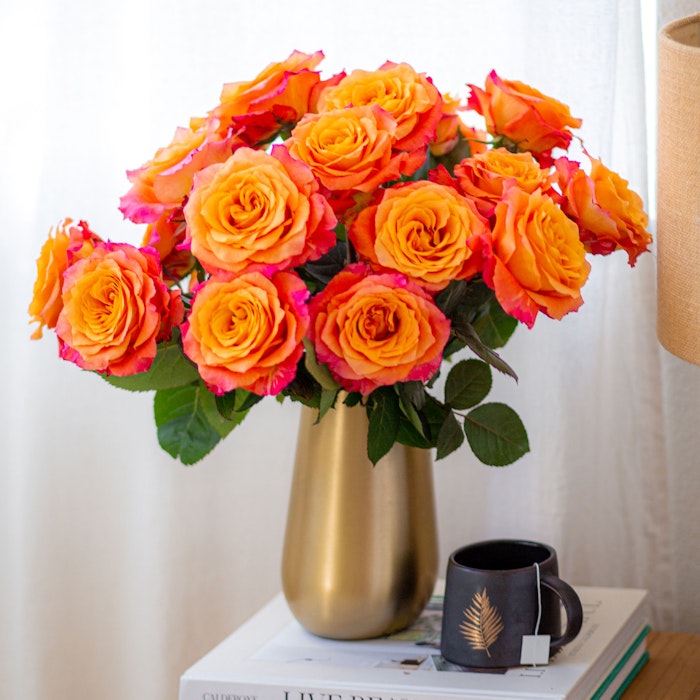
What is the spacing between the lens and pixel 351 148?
75 cm

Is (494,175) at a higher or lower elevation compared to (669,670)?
higher

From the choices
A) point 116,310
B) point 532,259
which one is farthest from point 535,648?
point 116,310

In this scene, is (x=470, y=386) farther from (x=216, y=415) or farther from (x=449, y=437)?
(x=216, y=415)

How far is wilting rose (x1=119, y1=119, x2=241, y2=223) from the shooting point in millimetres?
808

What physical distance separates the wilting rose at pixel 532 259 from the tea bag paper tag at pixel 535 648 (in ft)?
0.85

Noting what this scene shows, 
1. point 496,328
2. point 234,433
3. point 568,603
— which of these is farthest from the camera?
point 234,433

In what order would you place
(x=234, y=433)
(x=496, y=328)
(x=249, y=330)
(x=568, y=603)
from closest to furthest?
(x=249, y=330) → (x=568, y=603) → (x=496, y=328) → (x=234, y=433)

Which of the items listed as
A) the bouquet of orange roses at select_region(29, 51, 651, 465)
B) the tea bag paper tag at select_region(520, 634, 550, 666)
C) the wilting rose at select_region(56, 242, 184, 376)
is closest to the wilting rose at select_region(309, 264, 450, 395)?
the bouquet of orange roses at select_region(29, 51, 651, 465)

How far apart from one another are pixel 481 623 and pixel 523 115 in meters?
0.41

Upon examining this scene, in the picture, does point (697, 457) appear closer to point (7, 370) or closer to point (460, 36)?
point (460, 36)

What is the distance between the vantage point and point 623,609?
0.97 meters

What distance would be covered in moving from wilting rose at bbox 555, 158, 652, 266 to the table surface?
1.23 feet

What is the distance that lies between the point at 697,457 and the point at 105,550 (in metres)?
0.66

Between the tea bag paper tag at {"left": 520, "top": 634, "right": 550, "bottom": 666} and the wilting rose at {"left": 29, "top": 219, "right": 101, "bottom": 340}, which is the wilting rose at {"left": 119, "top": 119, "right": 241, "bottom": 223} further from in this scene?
the tea bag paper tag at {"left": 520, "top": 634, "right": 550, "bottom": 666}
